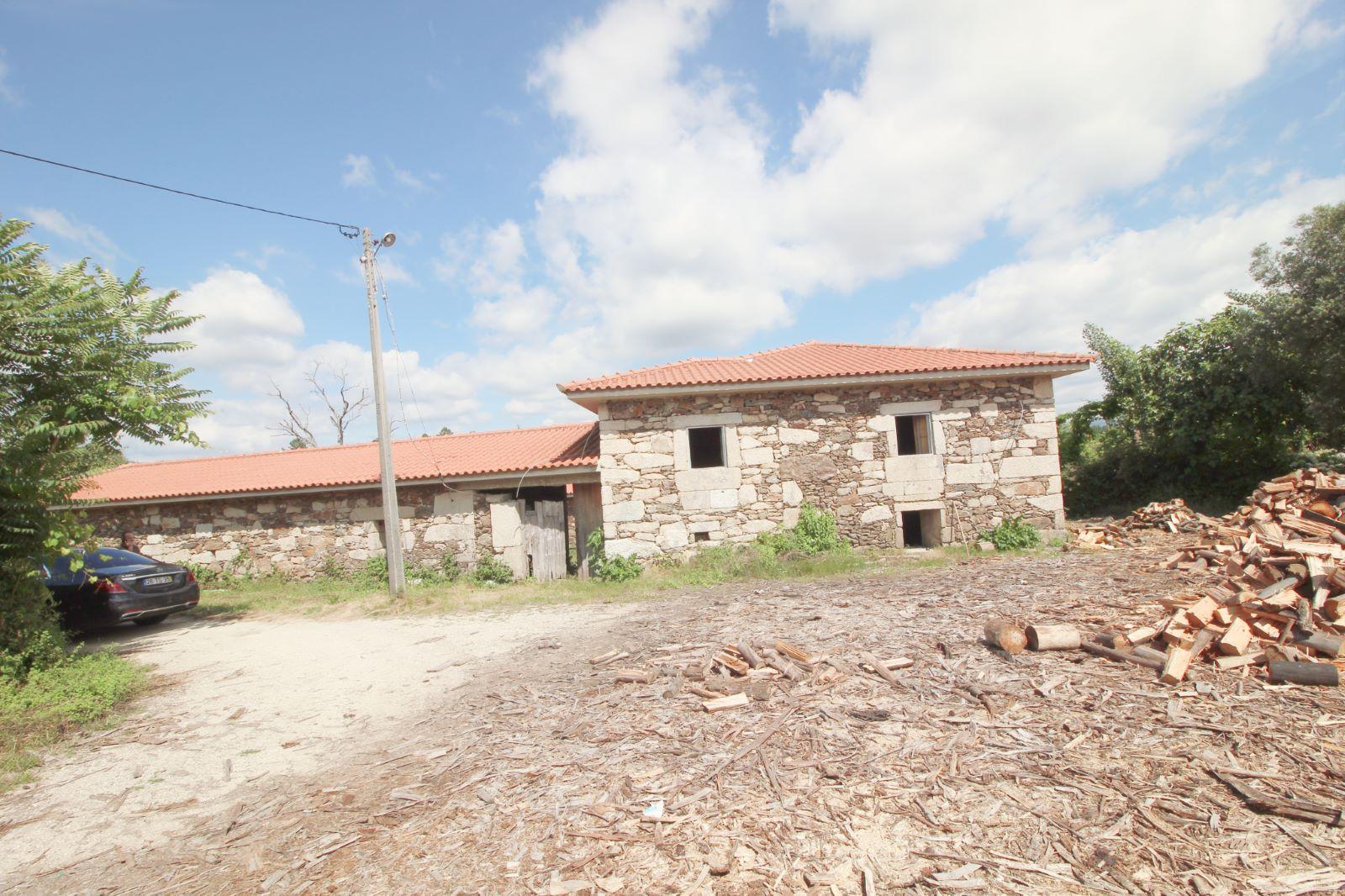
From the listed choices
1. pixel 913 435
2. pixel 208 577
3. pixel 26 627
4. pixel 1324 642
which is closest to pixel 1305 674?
pixel 1324 642

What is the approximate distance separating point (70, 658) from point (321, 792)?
5.44m

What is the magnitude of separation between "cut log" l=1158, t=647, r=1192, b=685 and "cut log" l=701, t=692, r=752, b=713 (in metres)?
2.98

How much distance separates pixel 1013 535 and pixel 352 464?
1412 cm

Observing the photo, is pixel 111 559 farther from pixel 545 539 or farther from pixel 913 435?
pixel 913 435

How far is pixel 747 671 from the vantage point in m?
5.54

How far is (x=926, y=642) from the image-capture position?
6.02m

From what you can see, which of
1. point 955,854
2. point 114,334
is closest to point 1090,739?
point 955,854

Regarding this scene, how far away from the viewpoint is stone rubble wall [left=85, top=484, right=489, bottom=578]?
13.2 meters

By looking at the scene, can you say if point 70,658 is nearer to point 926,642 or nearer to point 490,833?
point 490,833

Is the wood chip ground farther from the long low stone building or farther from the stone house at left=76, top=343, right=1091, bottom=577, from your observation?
the long low stone building

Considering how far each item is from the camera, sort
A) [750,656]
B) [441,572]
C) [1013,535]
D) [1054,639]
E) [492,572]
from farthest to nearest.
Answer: [441,572] < [492,572] < [1013,535] < [750,656] < [1054,639]

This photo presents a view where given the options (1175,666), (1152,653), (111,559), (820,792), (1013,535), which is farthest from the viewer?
(1013,535)

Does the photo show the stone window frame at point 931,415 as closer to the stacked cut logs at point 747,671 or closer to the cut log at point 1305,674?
the stacked cut logs at point 747,671

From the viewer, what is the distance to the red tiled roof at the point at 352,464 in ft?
43.8
